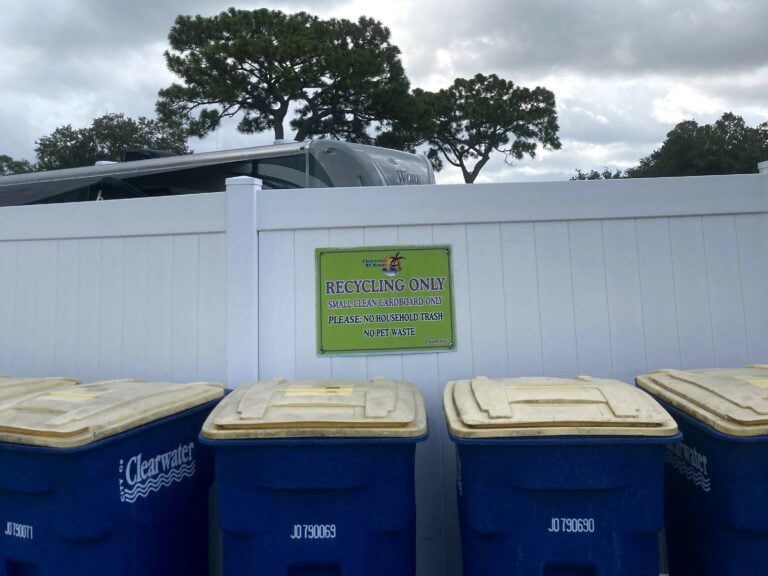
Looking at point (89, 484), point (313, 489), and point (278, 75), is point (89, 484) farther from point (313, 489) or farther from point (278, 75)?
point (278, 75)

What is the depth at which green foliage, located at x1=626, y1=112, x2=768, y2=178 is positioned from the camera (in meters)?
31.6

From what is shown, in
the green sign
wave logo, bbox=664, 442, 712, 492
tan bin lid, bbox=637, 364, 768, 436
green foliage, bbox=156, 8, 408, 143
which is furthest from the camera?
green foliage, bbox=156, 8, 408, 143

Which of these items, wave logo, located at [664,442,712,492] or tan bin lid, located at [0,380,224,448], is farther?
wave logo, located at [664,442,712,492]

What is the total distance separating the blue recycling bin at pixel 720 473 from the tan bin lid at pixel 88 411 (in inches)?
91.2

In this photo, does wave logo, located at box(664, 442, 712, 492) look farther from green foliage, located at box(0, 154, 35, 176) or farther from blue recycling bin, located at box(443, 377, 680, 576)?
green foliage, located at box(0, 154, 35, 176)

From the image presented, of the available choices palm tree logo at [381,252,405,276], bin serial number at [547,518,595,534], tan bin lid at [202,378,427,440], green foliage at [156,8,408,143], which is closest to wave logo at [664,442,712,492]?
bin serial number at [547,518,595,534]

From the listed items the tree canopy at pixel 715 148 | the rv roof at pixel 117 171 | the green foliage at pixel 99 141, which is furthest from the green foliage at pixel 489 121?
the rv roof at pixel 117 171

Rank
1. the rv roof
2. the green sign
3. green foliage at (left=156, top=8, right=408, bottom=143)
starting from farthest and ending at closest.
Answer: green foliage at (left=156, top=8, right=408, bottom=143) → the rv roof → the green sign

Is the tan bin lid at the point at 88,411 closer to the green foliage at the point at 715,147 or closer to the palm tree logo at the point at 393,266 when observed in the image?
the palm tree logo at the point at 393,266

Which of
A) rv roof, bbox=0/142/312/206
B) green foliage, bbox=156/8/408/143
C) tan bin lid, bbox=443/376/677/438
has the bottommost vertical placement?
tan bin lid, bbox=443/376/677/438

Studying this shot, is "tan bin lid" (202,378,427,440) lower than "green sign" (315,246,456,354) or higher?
lower

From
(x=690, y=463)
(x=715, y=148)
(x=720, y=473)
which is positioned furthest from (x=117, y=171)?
(x=715, y=148)

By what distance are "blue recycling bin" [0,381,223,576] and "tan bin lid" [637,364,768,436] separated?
7.58ft

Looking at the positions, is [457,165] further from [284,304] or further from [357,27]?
[284,304]
